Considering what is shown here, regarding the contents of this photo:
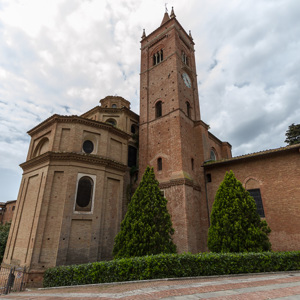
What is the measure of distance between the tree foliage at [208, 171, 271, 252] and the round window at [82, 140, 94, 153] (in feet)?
32.3

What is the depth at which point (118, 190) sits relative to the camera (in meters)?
15.7

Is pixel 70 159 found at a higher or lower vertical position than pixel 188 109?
lower

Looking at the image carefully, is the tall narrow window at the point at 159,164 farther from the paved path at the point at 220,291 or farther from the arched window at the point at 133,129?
the paved path at the point at 220,291

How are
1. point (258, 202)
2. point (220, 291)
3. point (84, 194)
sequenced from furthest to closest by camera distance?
point (258, 202) < point (84, 194) < point (220, 291)

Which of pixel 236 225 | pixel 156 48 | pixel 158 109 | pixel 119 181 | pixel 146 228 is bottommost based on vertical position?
pixel 146 228

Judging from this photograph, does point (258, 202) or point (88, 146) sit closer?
point (258, 202)

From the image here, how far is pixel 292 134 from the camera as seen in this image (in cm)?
2627

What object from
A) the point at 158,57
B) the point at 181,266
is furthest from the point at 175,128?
the point at 181,266

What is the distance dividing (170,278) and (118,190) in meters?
9.27

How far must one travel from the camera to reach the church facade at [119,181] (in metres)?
12.4

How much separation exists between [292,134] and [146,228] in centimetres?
2552

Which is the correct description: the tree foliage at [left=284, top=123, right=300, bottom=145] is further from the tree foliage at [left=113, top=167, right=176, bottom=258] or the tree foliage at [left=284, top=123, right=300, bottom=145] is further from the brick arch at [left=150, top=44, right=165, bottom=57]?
the tree foliage at [left=113, top=167, right=176, bottom=258]

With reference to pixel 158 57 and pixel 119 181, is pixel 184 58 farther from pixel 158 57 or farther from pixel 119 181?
pixel 119 181

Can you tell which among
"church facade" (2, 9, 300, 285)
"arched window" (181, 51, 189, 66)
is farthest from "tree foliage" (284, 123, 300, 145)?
"arched window" (181, 51, 189, 66)
